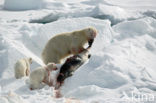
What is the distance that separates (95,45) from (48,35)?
102 cm

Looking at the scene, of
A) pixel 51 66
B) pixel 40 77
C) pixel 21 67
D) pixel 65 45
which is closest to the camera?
pixel 40 77

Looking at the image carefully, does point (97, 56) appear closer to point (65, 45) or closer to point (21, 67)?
point (65, 45)

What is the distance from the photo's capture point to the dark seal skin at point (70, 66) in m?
4.80

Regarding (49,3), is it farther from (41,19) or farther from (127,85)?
(127,85)

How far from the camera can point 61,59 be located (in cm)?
583

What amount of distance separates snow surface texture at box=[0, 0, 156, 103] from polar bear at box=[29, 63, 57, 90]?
0.13 metres

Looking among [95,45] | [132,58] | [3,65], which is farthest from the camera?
[95,45]

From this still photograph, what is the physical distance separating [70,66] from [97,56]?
18.2 inches

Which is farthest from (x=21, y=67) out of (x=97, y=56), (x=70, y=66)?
(x=97, y=56)

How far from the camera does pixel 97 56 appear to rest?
4953 millimetres

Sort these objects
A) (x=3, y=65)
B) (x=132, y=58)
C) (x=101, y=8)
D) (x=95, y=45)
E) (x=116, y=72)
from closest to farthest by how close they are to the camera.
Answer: (x=116, y=72), (x=132, y=58), (x=3, y=65), (x=95, y=45), (x=101, y=8)

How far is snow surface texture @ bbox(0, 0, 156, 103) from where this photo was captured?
4.08m

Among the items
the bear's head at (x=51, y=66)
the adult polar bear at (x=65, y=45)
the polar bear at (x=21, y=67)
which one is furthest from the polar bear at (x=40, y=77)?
the adult polar bear at (x=65, y=45)

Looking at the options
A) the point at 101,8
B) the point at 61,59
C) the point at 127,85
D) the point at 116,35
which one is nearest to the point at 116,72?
the point at 127,85
